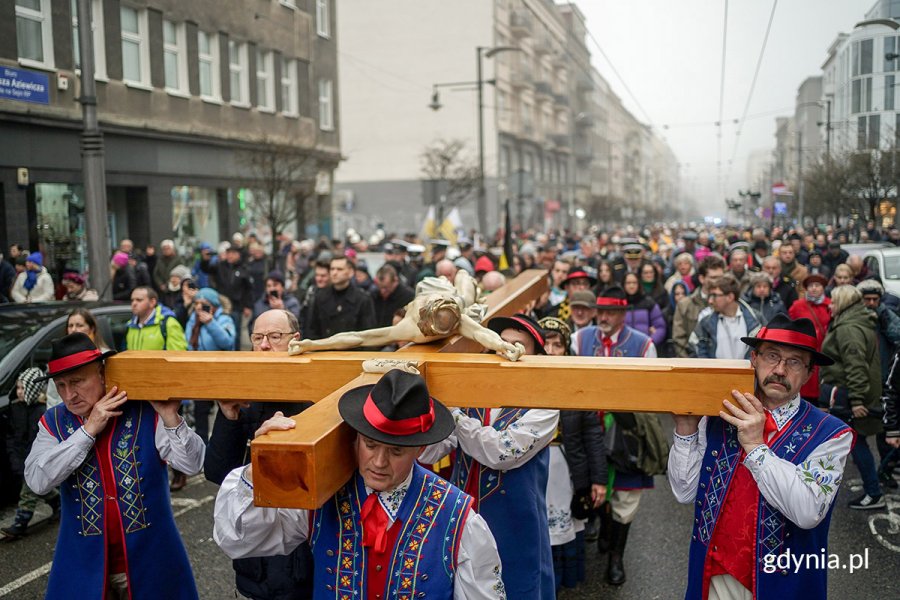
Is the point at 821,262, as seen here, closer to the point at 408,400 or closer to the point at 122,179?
the point at 122,179

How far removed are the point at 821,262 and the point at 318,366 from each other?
15619mm

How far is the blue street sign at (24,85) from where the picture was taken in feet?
42.0

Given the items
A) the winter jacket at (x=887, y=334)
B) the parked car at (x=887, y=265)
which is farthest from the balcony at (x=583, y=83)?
the winter jacket at (x=887, y=334)

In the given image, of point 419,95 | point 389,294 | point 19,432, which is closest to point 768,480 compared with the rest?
point 19,432

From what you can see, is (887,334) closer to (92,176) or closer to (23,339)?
(23,339)

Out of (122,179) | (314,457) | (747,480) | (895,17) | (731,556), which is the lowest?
(731,556)

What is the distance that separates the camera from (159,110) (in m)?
18.8

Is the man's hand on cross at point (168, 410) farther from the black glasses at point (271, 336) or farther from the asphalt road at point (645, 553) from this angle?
the asphalt road at point (645, 553)

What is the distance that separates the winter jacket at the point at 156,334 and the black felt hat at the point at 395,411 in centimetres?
546

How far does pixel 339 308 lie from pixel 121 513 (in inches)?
215

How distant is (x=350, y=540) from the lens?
2795 millimetres

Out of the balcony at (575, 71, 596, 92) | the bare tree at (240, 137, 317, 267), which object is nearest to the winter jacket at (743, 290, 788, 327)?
the bare tree at (240, 137, 317, 267)

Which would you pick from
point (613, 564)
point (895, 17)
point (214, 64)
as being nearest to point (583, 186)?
point (214, 64)

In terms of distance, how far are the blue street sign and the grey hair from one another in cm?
1147
